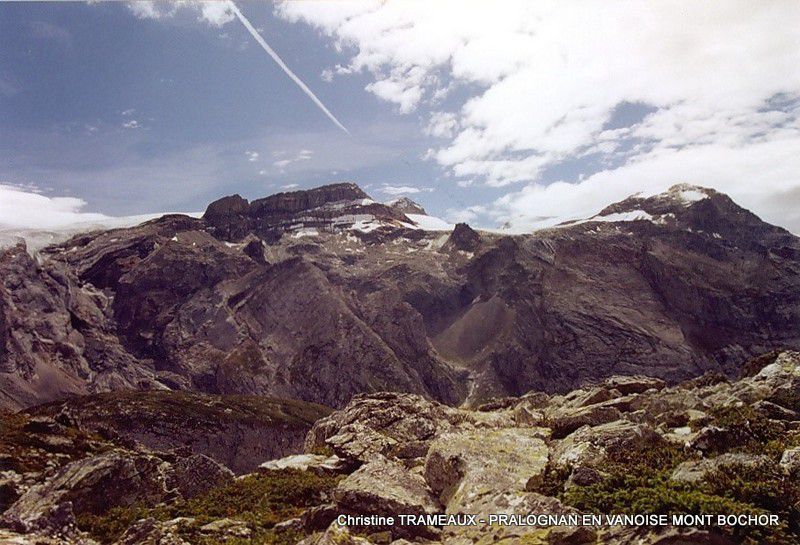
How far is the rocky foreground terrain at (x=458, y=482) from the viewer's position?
1420 centimetres

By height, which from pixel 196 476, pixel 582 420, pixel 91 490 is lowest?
pixel 196 476

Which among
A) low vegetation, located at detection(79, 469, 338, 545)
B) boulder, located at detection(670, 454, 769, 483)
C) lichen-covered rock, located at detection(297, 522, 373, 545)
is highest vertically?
boulder, located at detection(670, 454, 769, 483)

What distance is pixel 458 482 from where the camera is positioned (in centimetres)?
2106

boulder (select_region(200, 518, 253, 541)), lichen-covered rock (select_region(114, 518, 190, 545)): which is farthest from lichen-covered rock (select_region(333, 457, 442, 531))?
lichen-covered rock (select_region(114, 518, 190, 545))

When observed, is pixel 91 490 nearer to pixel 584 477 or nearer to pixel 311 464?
pixel 311 464

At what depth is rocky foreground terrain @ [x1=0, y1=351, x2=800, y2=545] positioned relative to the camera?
46.6 ft

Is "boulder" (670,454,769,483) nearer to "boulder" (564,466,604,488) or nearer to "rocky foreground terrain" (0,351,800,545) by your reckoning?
"rocky foreground terrain" (0,351,800,545)

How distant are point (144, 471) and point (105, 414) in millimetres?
142061

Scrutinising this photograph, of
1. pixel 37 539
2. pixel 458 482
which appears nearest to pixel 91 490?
pixel 37 539

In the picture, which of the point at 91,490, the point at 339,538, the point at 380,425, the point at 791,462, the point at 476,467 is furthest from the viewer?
the point at 380,425

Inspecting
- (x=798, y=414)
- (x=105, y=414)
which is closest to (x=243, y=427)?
(x=105, y=414)

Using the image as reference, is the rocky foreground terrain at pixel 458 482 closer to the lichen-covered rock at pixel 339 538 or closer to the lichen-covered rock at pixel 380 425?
the lichen-covered rock at pixel 339 538

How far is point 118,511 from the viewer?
2384 cm

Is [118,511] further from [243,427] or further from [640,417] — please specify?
[243,427]
